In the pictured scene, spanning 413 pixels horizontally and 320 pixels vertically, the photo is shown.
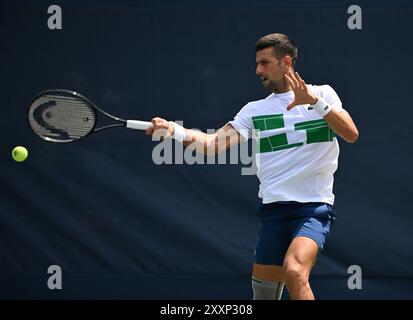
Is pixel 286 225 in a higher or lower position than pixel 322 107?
lower

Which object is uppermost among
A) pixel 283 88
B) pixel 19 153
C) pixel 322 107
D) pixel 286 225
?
pixel 283 88

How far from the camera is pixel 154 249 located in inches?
249

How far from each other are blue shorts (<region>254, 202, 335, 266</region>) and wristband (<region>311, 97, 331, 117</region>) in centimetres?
47

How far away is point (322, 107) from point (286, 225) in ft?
2.05

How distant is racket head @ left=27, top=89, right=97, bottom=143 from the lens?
499cm

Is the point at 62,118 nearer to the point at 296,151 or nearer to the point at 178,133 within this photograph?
the point at 178,133

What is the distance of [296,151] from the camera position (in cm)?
495

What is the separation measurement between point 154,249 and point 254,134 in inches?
58.6

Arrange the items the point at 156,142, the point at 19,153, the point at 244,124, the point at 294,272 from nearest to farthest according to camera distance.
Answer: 1. the point at 294,272
2. the point at 244,124
3. the point at 19,153
4. the point at 156,142

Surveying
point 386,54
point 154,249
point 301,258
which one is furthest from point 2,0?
point 301,258

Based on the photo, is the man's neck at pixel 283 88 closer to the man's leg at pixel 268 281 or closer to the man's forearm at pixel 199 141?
the man's forearm at pixel 199 141

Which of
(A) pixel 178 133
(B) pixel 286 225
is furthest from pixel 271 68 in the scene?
(B) pixel 286 225

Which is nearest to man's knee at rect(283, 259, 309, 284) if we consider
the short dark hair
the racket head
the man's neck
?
the man's neck
